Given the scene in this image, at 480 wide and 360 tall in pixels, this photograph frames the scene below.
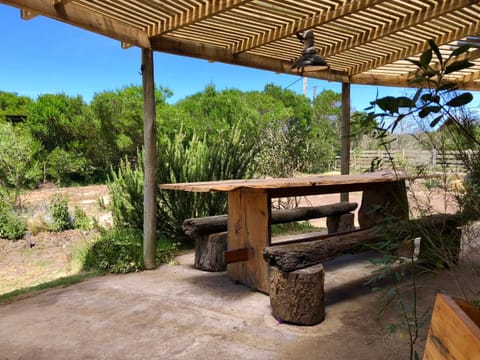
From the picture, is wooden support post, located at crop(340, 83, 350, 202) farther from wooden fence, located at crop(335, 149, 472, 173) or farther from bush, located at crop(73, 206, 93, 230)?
bush, located at crop(73, 206, 93, 230)

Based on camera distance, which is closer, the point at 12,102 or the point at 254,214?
the point at 254,214

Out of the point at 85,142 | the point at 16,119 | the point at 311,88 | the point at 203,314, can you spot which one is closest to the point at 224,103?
the point at 85,142

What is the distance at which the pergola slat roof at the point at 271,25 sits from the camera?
138 inches

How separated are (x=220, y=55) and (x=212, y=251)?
2321 mm

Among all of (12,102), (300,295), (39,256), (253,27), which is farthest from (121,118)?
(300,295)

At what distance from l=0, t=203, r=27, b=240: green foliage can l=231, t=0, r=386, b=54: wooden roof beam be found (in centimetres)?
626

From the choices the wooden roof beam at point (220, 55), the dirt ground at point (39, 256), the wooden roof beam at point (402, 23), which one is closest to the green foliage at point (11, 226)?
the dirt ground at point (39, 256)

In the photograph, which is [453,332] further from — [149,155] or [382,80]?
[382,80]

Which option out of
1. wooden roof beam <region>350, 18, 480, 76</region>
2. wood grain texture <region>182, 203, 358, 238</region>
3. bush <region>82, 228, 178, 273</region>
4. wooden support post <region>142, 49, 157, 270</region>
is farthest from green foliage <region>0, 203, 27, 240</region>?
wooden roof beam <region>350, 18, 480, 76</region>

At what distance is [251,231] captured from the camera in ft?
11.2

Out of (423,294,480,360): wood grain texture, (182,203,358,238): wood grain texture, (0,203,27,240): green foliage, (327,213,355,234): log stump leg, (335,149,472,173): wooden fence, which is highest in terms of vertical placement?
(335,149,472,173): wooden fence

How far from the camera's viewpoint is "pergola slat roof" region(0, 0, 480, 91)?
3.50m

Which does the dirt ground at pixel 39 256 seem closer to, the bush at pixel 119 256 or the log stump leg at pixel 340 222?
the bush at pixel 119 256

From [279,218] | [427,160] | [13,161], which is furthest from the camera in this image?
[13,161]
